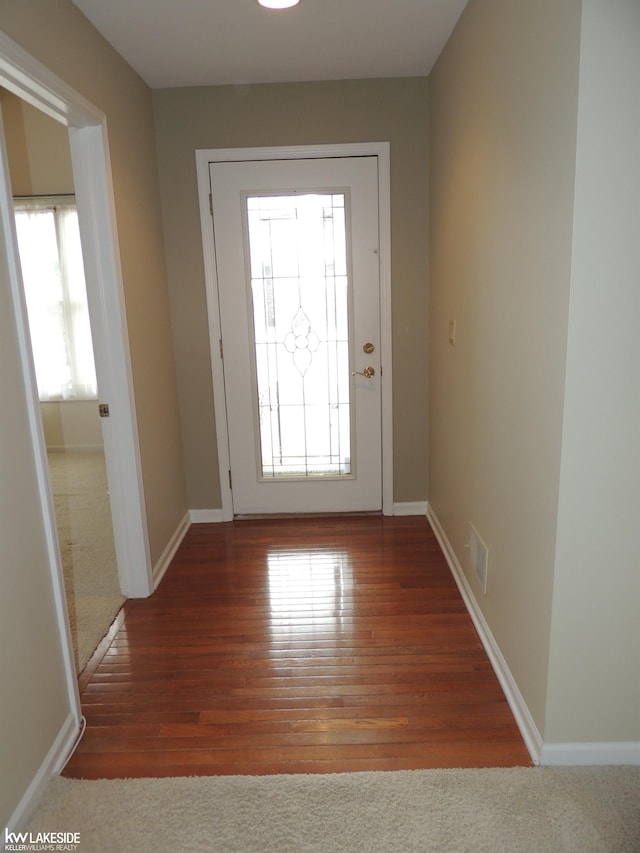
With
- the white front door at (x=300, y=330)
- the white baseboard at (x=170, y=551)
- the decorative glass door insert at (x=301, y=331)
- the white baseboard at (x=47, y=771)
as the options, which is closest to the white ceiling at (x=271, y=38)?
the white front door at (x=300, y=330)

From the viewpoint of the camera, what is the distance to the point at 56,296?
531cm

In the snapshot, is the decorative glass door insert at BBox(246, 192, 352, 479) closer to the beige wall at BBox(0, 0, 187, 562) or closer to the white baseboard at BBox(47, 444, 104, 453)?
the beige wall at BBox(0, 0, 187, 562)

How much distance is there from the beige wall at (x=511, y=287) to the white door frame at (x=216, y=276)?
19.9 inches

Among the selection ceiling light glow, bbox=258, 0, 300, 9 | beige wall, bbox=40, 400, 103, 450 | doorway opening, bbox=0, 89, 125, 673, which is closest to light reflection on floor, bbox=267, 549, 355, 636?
doorway opening, bbox=0, 89, 125, 673

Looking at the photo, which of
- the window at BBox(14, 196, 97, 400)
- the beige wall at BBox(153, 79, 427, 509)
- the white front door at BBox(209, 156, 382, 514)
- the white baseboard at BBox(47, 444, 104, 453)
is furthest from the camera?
the white baseboard at BBox(47, 444, 104, 453)

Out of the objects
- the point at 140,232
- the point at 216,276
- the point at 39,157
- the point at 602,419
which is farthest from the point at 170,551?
the point at 39,157

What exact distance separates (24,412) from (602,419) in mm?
1633

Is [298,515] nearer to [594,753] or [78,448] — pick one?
[594,753]

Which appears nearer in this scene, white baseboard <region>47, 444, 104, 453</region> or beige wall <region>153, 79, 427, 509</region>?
beige wall <region>153, 79, 427, 509</region>

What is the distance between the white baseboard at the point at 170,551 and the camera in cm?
318

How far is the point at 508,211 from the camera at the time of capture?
2043 millimetres

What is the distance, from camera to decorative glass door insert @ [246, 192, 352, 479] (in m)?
3.57

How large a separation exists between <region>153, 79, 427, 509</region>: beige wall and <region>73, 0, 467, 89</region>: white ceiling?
10 centimetres

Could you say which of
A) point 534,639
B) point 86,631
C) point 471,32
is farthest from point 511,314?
point 86,631
